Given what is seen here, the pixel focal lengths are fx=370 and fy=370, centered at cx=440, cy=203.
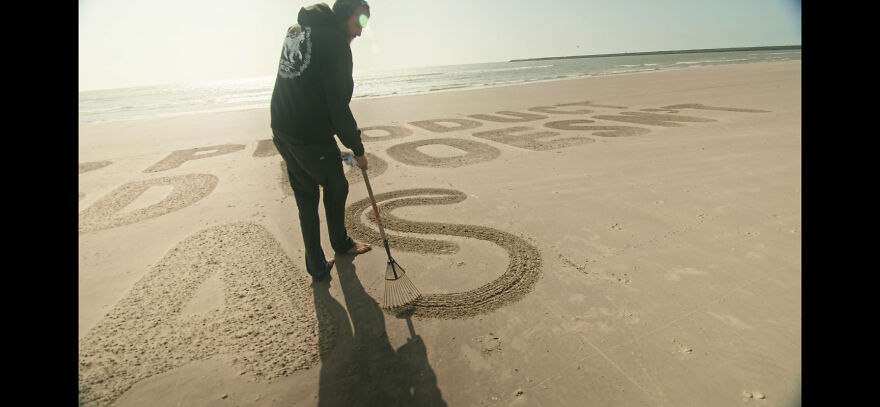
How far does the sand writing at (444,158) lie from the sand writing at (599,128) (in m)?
2.54

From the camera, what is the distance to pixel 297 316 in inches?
111

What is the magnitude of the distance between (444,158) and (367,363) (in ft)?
16.0

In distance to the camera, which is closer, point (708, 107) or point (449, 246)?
point (449, 246)

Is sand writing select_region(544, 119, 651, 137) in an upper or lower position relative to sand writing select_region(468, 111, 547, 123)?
lower

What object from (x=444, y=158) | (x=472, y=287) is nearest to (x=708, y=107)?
(x=444, y=158)

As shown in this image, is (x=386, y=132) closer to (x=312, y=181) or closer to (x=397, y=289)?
(x=312, y=181)

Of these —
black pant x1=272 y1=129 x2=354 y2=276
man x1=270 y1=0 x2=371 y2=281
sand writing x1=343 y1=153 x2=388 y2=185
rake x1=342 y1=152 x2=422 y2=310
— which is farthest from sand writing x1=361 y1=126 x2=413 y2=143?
rake x1=342 y1=152 x2=422 y2=310

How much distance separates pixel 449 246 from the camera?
3771 mm

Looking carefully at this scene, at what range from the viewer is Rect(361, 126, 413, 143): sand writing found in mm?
8795

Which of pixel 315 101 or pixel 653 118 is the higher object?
pixel 653 118

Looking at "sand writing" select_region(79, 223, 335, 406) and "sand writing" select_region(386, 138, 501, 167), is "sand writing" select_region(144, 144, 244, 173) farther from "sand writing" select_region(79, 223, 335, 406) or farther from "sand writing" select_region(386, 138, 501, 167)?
"sand writing" select_region(79, 223, 335, 406)
